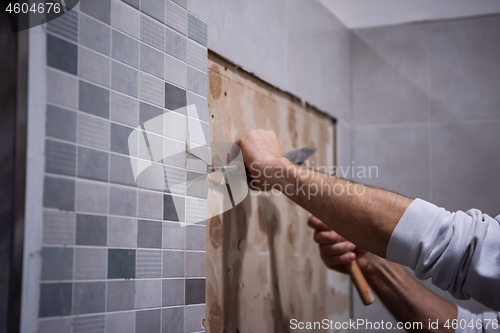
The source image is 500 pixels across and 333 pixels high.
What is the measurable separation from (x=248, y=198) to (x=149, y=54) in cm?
39

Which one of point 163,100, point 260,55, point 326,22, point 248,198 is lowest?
point 248,198

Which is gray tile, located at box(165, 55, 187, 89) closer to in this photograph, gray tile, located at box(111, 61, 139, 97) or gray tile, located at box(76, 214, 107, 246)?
gray tile, located at box(111, 61, 139, 97)

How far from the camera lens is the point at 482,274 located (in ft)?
1.94

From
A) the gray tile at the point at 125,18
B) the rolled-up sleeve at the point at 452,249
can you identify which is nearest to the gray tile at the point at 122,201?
the gray tile at the point at 125,18

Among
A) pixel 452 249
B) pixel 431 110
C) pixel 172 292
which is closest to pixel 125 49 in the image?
pixel 172 292

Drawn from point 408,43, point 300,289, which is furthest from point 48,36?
point 408,43

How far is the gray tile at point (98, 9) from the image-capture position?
1.71ft

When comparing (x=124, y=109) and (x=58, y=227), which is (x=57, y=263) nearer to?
(x=58, y=227)

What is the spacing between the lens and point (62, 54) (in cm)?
49

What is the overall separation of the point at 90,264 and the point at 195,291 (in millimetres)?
225

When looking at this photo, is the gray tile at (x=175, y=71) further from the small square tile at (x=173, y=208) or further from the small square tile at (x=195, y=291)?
the small square tile at (x=195, y=291)

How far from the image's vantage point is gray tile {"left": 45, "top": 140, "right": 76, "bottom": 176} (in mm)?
466

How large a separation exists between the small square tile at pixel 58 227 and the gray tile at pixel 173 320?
8.2 inches

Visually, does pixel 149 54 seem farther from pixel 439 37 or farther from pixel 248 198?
pixel 439 37
